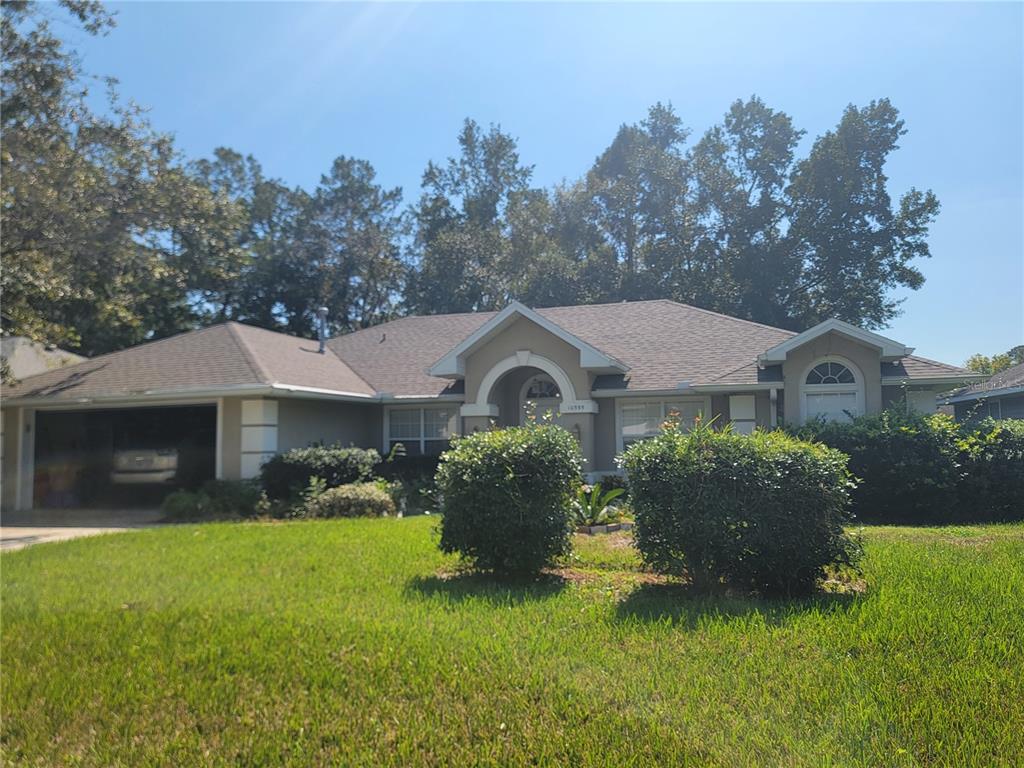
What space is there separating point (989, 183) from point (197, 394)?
14866 mm

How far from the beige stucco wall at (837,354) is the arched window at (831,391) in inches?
4.1

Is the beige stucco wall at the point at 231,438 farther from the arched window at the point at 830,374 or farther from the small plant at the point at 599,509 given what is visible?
the arched window at the point at 830,374

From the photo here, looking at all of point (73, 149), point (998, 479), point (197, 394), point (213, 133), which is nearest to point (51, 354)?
point (73, 149)

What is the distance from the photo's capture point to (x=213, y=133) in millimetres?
9977

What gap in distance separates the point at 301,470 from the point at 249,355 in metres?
3.46

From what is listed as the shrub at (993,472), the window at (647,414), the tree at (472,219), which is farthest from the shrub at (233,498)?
the shrub at (993,472)

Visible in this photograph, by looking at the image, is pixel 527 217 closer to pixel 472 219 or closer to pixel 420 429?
pixel 472 219

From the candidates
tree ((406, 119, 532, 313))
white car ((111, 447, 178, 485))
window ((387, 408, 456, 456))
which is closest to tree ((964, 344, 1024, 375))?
tree ((406, 119, 532, 313))

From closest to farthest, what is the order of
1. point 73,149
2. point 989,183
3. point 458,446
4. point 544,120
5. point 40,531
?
1. point 989,183
2. point 458,446
3. point 544,120
4. point 40,531
5. point 73,149

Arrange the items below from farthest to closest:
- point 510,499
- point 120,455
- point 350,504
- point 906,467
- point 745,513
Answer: point 120,455
point 350,504
point 906,467
point 510,499
point 745,513

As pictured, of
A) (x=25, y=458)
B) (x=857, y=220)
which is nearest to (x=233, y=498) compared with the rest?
(x=25, y=458)

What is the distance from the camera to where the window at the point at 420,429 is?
1867cm

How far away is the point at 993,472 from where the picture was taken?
7398 mm

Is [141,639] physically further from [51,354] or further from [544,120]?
[51,354]
